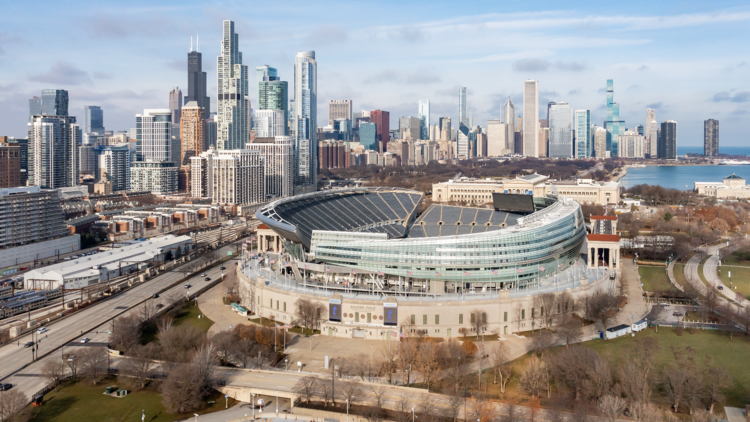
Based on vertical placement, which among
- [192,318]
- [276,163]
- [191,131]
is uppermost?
[191,131]

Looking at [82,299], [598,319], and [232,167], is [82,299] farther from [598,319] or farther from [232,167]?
[232,167]

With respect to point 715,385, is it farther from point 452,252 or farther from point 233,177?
point 233,177

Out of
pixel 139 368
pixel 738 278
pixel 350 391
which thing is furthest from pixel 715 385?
pixel 738 278

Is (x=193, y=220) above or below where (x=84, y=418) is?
above

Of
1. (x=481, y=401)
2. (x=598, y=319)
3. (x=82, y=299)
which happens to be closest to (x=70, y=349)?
(x=82, y=299)

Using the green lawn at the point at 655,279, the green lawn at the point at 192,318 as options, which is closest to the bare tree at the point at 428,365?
the green lawn at the point at 192,318

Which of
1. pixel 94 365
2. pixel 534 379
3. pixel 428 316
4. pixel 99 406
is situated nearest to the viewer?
pixel 99 406
